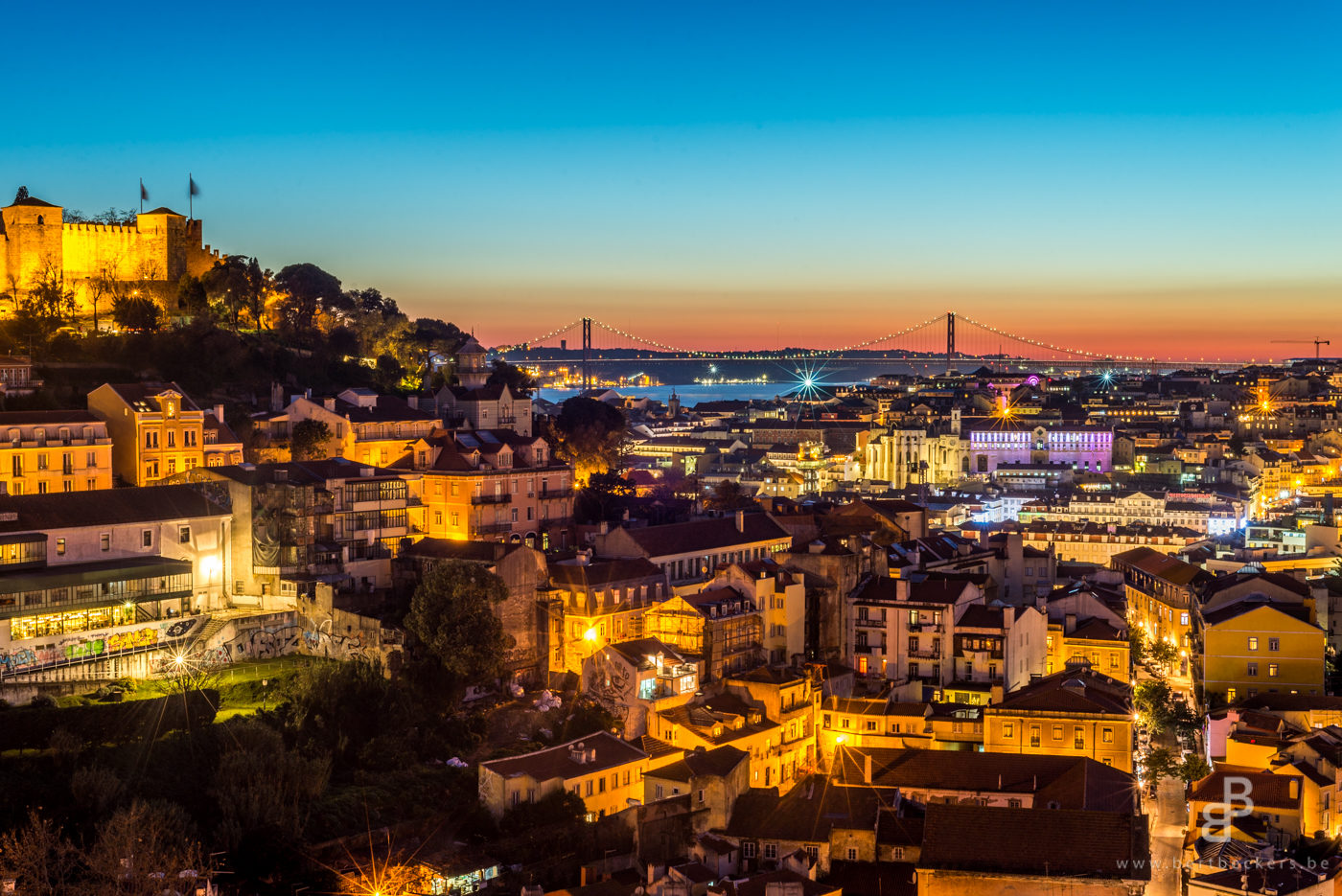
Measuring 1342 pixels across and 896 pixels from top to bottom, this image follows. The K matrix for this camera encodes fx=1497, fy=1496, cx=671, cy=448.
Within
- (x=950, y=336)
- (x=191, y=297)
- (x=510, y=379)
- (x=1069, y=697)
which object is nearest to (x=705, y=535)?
(x=1069, y=697)

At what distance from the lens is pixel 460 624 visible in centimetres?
1598

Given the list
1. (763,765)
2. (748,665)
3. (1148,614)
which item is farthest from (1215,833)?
(1148,614)

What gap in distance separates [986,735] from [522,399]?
12.0m

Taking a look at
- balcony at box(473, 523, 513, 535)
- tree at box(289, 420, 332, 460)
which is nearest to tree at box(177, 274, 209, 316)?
tree at box(289, 420, 332, 460)

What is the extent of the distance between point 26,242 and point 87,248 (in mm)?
1013

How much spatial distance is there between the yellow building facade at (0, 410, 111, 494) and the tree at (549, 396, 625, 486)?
28.5 feet

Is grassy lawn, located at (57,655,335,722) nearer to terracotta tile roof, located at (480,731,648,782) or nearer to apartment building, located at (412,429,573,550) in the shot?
terracotta tile roof, located at (480,731,648,782)

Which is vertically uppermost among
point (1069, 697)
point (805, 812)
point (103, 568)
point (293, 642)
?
point (103, 568)

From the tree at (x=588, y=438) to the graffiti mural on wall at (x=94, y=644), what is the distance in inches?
438

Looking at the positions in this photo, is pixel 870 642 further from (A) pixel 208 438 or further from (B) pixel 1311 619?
(A) pixel 208 438

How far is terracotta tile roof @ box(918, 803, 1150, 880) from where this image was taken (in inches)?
495

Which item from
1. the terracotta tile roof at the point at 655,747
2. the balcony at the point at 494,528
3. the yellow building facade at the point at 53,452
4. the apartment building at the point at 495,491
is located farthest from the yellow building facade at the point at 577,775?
the yellow building facade at the point at 53,452

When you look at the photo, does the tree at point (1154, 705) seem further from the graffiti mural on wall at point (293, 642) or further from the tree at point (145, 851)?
the tree at point (145, 851)

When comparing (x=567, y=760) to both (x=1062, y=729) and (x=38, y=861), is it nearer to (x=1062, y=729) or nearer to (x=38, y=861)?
(x=38, y=861)
